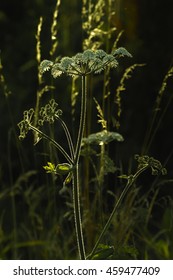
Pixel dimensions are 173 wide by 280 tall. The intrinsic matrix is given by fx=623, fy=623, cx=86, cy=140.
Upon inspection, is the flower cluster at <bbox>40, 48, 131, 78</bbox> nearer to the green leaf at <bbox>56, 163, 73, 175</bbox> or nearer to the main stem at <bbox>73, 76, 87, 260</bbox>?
the main stem at <bbox>73, 76, 87, 260</bbox>

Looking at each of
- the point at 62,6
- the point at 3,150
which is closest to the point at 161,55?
the point at 62,6

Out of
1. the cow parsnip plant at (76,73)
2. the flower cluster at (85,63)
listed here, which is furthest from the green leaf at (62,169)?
the flower cluster at (85,63)

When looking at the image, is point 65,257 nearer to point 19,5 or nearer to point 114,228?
point 114,228

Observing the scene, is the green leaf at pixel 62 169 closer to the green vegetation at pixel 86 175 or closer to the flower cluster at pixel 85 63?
the green vegetation at pixel 86 175

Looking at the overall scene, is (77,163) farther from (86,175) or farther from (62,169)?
(86,175)

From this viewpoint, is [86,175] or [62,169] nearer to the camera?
[62,169]

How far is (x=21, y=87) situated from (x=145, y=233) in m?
1.76

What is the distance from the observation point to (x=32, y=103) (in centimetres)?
420

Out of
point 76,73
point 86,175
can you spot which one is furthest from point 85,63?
point 86,175

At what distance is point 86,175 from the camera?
274 centimetres

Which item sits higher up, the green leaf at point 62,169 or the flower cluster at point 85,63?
the flower cluster at point 85,63

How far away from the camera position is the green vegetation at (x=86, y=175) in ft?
5.93

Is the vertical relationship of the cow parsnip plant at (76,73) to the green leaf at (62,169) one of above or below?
above
